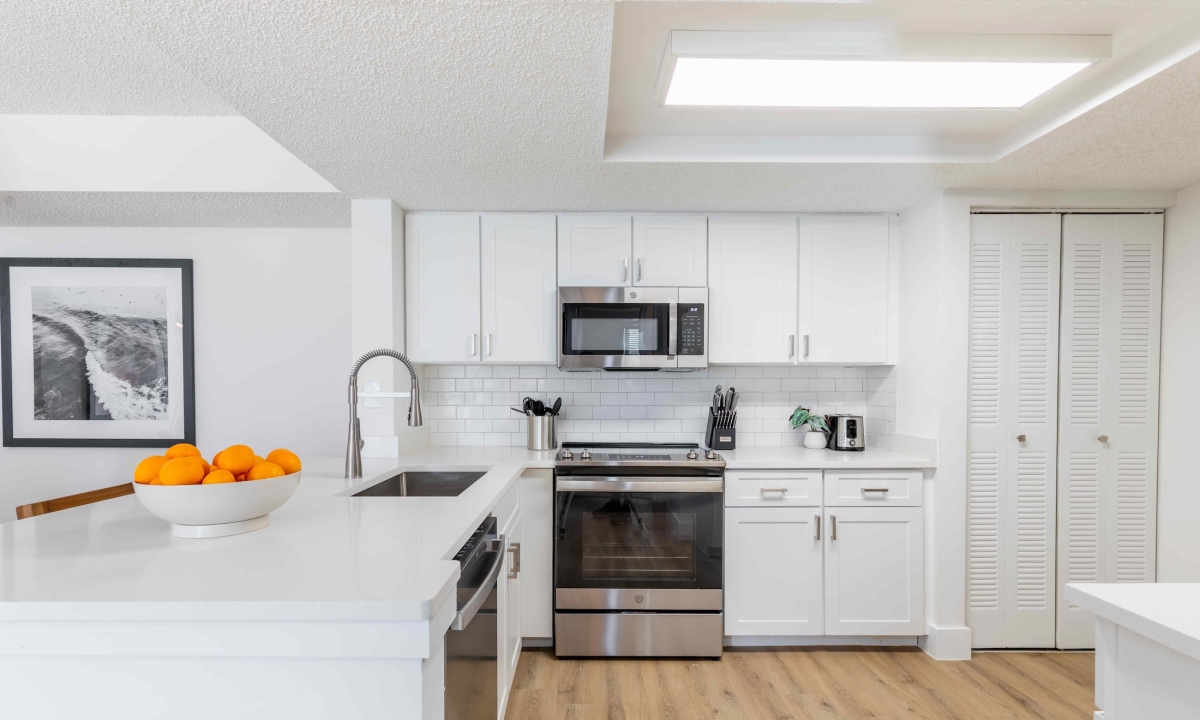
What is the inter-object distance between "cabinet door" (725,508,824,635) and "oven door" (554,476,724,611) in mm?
114

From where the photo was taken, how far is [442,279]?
3.12 metres

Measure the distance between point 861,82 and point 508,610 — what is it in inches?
84.5

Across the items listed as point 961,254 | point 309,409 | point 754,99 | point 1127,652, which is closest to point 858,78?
point 754,99

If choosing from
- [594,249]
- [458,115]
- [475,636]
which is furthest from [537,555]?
[458,115]

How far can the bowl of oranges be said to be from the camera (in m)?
1.32

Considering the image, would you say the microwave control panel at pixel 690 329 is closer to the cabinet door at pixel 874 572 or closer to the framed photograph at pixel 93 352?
the cabinet door at pixel 874 572

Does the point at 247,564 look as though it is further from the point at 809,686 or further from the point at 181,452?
the point at 809,686

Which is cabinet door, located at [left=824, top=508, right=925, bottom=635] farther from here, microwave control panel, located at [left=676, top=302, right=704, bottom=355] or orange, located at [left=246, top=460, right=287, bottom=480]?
orange, located at [left=246, top=460, right=287, bottom=480]

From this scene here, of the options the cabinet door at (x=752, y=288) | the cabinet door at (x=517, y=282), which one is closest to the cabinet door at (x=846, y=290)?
the cabinet door at (x=752, y=288)

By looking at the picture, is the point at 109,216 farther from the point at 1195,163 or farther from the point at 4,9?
the point at 1195,163

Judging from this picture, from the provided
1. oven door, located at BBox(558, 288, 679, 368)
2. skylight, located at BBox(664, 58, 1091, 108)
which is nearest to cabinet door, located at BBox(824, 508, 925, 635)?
oven door, located at BBox(558, 288, 679, 368)

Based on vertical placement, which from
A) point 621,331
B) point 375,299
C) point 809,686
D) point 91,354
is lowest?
point 809,686

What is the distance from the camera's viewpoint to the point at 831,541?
113 inches

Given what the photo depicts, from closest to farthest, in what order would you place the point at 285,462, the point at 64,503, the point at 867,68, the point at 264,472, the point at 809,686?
1. the point at 264,472
2. the point at 285,462
3. the point at 867,68
4. the point at 64,503
5. the point at 809,686
